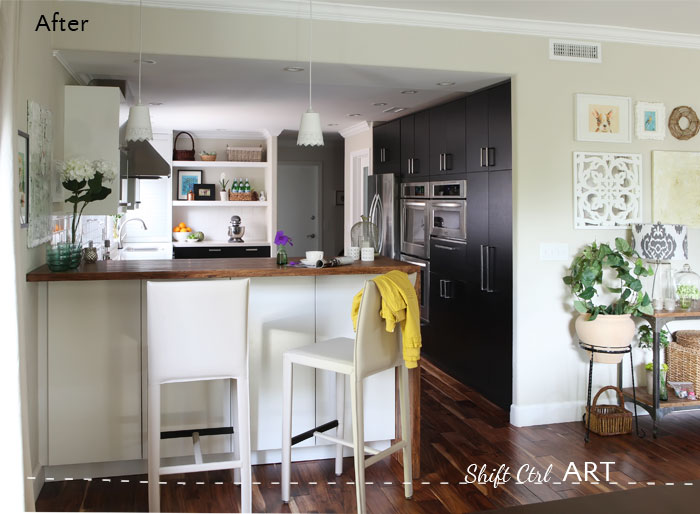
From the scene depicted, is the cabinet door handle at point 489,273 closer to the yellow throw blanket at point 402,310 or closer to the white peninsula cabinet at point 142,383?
the white peninsula cabinet at point 142,383

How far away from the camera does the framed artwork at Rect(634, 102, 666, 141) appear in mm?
4387

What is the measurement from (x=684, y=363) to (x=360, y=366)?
2.52m

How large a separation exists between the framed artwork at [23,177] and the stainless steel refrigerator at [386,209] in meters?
4.07

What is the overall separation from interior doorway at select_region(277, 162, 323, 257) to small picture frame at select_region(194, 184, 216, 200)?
7.31ft

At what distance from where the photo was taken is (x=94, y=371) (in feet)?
10.7

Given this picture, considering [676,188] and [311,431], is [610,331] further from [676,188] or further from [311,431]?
[311,431]

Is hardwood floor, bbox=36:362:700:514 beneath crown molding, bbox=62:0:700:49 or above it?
beneath

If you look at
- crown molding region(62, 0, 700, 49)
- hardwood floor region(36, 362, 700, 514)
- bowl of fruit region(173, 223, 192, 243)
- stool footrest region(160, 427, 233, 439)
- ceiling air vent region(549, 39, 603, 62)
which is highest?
crown molding region(62, 0, 700, 49)

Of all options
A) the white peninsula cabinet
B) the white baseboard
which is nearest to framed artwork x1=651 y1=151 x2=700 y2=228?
the white baseboard

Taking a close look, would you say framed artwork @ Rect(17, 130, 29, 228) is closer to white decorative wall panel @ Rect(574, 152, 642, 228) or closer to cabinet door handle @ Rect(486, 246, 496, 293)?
cabinet door handle @ Rect(486, 246, 496, 293)

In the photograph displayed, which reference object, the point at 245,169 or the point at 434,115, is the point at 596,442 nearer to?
the point at 434,115

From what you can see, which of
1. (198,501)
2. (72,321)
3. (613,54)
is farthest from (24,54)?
(613,54)

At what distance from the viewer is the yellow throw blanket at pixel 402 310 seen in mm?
2936

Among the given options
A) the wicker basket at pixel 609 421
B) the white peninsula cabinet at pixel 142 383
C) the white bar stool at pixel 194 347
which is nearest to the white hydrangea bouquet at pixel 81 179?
the white peninsula cabinet at pixel 142 383
